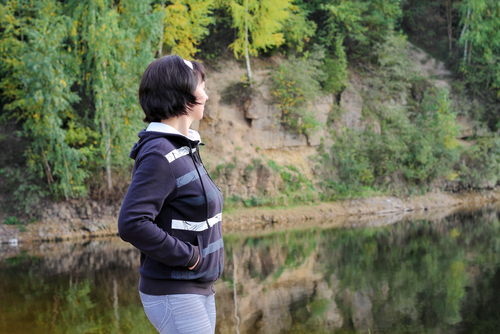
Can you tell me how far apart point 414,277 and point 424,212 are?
8893 mm

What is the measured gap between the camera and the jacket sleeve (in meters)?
1.71

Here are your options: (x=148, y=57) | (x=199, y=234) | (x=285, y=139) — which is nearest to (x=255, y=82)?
(x=285, y=139)

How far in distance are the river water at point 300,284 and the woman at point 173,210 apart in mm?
3808

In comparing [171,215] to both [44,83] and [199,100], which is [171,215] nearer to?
[199,100]

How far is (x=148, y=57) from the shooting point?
12.7 m

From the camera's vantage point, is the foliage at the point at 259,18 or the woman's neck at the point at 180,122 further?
the foliage at the point at 259,18

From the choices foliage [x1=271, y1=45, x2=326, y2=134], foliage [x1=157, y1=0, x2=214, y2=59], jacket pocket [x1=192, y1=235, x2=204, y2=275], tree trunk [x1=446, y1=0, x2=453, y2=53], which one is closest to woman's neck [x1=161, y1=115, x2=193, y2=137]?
jacket pocket [x1=192, y1=235, x2=204, y2=275]

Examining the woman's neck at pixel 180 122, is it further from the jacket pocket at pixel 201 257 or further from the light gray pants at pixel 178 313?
the light gray pants at pixel 178 313

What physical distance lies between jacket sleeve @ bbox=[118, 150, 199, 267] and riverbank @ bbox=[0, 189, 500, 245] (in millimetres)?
11420

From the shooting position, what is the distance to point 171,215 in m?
1.81

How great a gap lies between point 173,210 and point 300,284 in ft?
20.0

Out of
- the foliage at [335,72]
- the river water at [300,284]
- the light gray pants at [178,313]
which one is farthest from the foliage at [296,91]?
the light gray pants at [178,313]

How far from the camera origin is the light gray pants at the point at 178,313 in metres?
1.79

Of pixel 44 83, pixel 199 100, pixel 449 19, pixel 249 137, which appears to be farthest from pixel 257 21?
pixel 199 100
